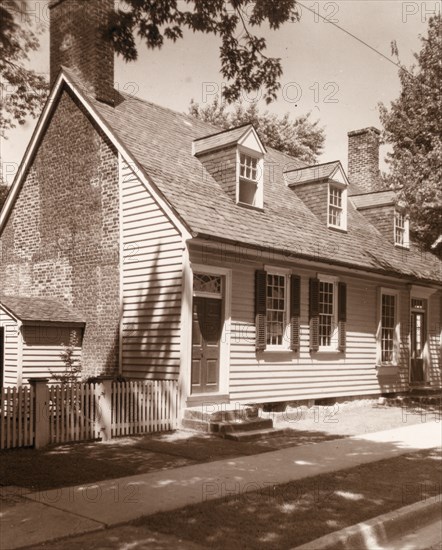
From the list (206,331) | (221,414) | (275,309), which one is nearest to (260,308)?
(275,309)

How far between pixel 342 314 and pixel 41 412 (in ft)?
30.3

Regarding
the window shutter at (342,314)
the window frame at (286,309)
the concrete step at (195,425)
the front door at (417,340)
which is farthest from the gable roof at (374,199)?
the concrete step at (195,425)

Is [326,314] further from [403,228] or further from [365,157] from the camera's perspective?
[365,157]

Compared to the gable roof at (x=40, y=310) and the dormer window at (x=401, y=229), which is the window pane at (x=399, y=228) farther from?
the gable roof at (x=40, y=310)

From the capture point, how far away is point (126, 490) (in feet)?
23.5

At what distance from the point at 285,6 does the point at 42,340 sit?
9091mm

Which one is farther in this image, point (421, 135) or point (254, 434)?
point (421, 135)

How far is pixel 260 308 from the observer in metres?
14.2

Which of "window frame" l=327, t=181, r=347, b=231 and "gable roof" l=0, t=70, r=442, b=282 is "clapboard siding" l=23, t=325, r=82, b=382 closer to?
"gable roof" l=0, t=70, r=442, b=282

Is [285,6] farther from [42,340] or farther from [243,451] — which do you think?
[42,340]

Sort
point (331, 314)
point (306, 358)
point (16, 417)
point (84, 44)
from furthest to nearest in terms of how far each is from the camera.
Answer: point (331, 314)
point (306, 358)
point (84, 44)
point (16, 417)

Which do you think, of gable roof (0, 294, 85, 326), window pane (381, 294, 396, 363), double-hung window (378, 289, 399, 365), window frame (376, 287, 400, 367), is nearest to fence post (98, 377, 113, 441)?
gable roof (0, 294, 85, 326)

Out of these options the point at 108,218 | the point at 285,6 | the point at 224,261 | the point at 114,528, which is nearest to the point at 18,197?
the point at 108,218

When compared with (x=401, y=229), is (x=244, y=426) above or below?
below
